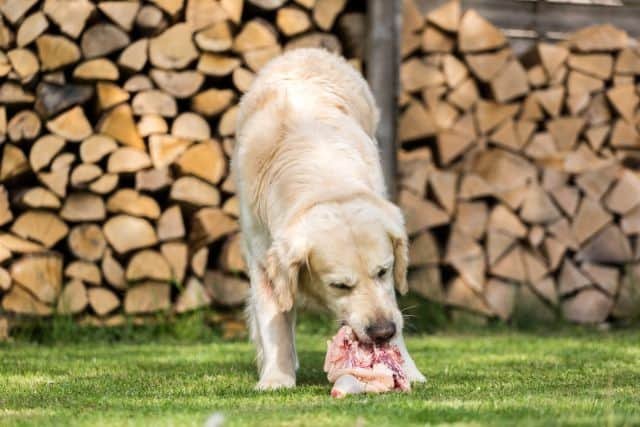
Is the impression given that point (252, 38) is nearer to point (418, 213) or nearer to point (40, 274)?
point (418, 213)

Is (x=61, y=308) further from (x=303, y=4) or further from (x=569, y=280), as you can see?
(x=569, y=280)

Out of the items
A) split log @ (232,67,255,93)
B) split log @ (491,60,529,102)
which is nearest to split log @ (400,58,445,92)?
split log @ (491,60,529,102)

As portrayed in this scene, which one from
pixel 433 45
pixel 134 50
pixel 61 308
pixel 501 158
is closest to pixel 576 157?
pixel 501 158

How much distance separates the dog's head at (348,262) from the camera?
436cm

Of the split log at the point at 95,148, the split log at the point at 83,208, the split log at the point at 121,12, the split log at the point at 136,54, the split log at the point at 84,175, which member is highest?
the split log at the point at 121,12

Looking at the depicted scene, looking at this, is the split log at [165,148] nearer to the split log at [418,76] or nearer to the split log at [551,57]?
the split log at [418,76]

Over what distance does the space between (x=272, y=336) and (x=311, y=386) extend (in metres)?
0.28

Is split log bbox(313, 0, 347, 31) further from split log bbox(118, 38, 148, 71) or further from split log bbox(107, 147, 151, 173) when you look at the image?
split log bbox(107, 147, 151, 173)

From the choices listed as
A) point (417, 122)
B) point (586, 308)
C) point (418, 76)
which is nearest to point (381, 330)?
point (417, 122)

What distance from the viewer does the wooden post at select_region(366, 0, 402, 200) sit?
798 cm

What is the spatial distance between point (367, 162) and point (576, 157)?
376cm

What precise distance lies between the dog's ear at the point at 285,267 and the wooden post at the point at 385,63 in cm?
349

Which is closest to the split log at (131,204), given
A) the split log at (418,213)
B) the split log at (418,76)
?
the split log at (418,213)

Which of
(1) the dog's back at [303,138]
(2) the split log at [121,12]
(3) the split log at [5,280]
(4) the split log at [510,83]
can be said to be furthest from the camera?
(4) the split log at [510,83]
